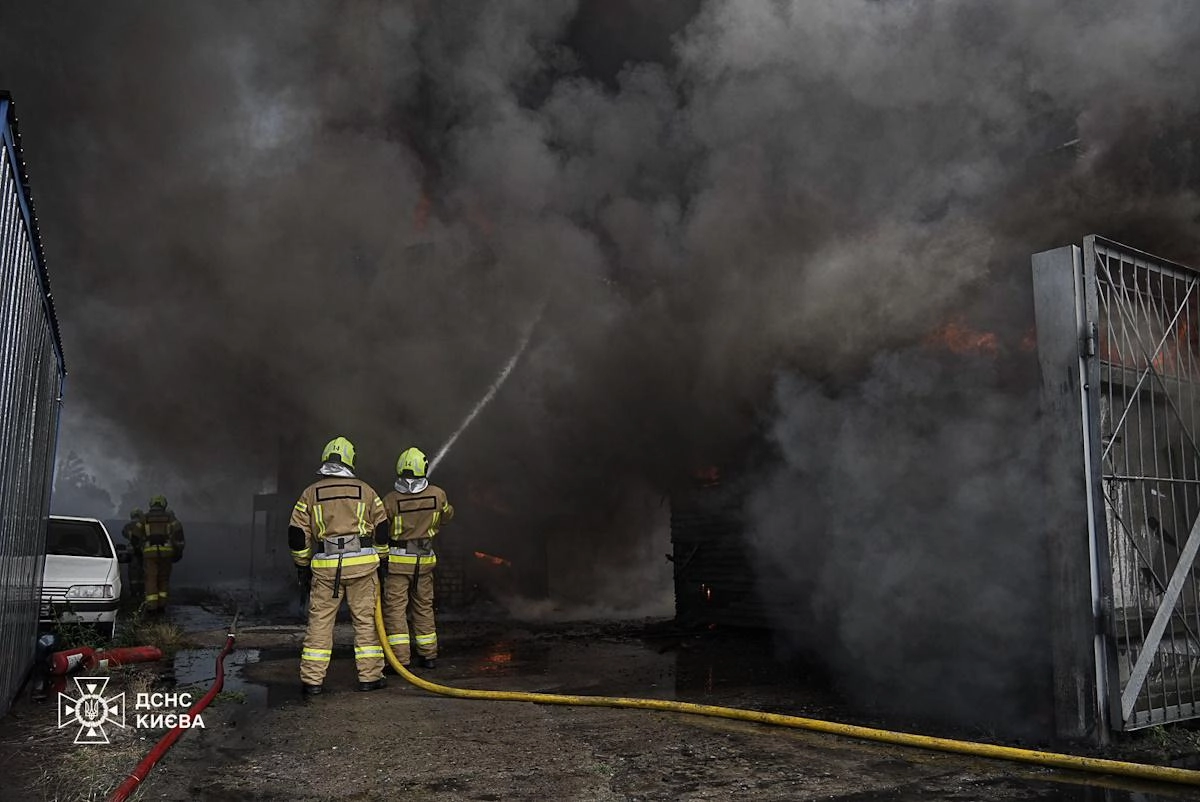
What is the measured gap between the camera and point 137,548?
446 inches

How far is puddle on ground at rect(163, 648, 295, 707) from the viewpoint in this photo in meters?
5.86

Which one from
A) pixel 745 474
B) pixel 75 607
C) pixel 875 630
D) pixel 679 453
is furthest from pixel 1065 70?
pixel 75 607

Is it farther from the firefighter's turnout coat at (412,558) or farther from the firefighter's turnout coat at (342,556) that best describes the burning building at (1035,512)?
the firefighter's turnout coat at (342,556)

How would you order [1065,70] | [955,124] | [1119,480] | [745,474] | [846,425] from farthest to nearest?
[745,474]
[955,124]
[846,425]
[1065,70]
[1119,480]

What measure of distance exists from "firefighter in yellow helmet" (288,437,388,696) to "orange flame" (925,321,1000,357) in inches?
180

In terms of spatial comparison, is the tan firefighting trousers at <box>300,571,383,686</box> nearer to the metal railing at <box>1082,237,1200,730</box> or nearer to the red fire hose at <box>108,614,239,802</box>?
the red fire hose at <box>108,614,239,802</box>

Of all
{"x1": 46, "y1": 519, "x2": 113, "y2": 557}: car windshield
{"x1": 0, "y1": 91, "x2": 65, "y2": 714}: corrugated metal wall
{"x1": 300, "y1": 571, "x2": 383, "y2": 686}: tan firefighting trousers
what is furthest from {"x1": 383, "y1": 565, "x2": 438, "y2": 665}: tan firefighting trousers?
{"x1": 46, "y1": 519, "x2": 113, "y2": 557}: car windshield

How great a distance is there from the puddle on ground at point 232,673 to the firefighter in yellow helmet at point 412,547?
1071 millimetres

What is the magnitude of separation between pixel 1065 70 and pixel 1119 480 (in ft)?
10.1

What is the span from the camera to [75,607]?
286 inches

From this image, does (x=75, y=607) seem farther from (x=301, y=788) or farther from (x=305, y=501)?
(x=301, y=788)

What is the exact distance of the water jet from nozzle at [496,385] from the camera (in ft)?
41.3

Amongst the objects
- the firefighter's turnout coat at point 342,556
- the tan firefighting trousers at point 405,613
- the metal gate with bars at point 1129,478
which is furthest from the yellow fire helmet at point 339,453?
the metal gate with bars at point 1129,478

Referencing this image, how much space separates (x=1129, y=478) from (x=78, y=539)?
8937mm
